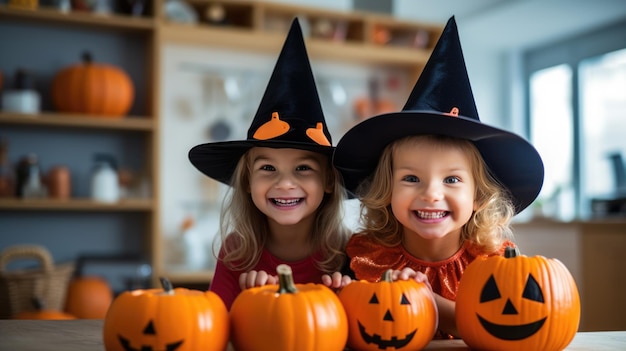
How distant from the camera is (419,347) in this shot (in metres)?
0.98

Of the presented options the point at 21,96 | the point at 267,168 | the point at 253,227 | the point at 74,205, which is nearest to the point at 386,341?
the point at 267,168

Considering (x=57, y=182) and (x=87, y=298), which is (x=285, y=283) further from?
(x=57, y=182)

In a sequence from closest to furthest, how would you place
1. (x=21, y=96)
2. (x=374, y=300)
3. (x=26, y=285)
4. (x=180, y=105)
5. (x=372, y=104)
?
(x=374, y=300)
(x=26, y=285)
(x=21, y=96)
(x=180, y=105)
(x=372, y=104)

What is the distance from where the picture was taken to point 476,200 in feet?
4.52

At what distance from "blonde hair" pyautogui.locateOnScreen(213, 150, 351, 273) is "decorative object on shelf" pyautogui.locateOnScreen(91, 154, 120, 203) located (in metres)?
2.25

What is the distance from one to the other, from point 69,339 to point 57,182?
2835 mm

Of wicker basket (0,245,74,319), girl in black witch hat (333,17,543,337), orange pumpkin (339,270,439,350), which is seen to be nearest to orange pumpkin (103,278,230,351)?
orange pumpkin (339,270,439,350)

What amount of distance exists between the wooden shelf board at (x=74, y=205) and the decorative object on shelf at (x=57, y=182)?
0.07 metres

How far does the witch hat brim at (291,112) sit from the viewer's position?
1.40 metres

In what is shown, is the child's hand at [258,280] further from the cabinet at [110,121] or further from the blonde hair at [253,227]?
the cabinet at [110,121]

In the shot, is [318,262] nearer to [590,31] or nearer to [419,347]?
[419,347]

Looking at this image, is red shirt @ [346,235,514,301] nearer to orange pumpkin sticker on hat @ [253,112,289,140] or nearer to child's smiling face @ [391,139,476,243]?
child's smiling face @ [391,139,476,243]

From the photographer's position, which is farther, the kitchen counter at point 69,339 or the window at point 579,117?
the window at point 579,117

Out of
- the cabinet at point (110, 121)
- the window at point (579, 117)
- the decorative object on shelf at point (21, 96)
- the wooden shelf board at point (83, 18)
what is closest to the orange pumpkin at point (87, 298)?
the cabinet at point (110, 121)
